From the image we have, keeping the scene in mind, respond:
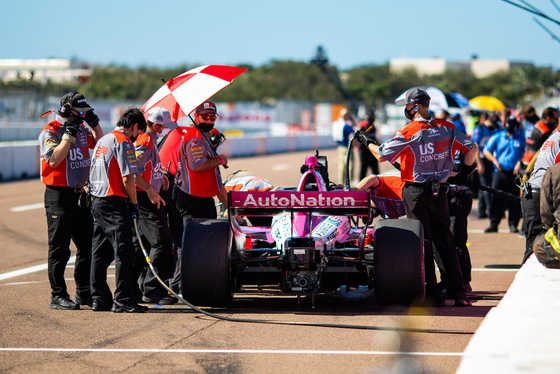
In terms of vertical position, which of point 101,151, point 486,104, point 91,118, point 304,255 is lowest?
point 304,255

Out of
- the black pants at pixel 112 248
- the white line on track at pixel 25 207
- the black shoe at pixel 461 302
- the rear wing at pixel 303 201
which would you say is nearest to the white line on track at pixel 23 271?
the black pants at pixel 112 248

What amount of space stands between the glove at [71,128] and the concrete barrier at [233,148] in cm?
1479

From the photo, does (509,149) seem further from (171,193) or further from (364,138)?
(171,193)

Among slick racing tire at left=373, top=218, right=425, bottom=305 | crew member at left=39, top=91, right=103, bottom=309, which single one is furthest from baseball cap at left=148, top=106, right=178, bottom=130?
slick racing tire at left=373, top=218, right=425, bottom=305

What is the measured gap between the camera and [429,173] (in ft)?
28.1

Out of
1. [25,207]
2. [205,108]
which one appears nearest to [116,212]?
[205,108]

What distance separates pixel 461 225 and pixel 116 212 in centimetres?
376

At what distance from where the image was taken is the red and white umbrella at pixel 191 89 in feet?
29.3

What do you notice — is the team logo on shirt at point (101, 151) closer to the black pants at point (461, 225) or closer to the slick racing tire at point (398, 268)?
the slick racing tire at point (398, 268)

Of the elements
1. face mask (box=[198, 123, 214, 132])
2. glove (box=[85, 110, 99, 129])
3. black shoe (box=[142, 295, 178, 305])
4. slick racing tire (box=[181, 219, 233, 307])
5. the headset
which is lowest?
black shoe (box=[142, 295, 178, 305])

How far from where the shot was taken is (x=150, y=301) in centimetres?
898

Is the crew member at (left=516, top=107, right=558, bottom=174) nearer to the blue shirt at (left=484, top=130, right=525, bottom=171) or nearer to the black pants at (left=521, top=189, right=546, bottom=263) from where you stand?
the blue shirt at (left=484, top=130, right=525, bottom=171)

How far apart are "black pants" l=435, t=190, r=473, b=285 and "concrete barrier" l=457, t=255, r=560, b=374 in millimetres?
3537

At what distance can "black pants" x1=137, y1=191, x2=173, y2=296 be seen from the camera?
8.89 m
